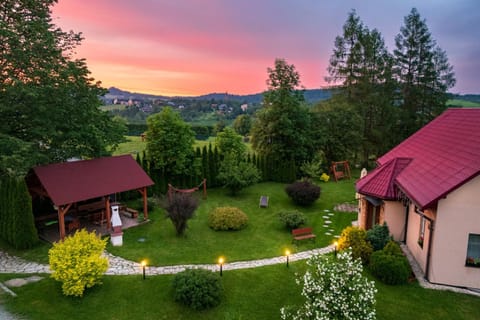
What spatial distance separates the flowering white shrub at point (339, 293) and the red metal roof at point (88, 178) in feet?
35.9

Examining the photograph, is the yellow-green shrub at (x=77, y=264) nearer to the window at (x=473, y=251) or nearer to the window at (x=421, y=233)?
the window at (x=421, y=233)

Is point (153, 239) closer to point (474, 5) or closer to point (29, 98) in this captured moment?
point (29, 98)

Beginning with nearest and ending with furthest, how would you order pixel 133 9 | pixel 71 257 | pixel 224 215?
pixel 71 257 < pixel 224 215 < pixel 133 9

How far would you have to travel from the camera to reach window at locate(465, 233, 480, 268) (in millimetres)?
10180

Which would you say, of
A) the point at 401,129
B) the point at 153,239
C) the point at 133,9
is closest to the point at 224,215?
the point at 153,239

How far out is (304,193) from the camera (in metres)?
19.5

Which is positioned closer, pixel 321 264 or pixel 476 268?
pixel 321 264

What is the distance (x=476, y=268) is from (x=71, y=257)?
1330 cm

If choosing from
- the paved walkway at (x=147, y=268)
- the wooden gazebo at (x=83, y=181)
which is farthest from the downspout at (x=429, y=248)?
the wooden gazebo at (x=83, y=181)

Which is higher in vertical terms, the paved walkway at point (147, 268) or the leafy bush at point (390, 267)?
the leafy bush at point (390, 267)

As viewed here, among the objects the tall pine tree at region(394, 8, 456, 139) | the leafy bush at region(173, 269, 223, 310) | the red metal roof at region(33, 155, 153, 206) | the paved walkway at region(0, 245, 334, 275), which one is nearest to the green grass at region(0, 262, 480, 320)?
the leafy bush at region(173, 269, 223, 310)

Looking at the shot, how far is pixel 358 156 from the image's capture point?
33719 mm

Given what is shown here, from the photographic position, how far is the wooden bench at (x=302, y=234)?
14.4 meters

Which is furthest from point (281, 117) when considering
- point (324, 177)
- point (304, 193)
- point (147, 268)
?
point (147, 268)
